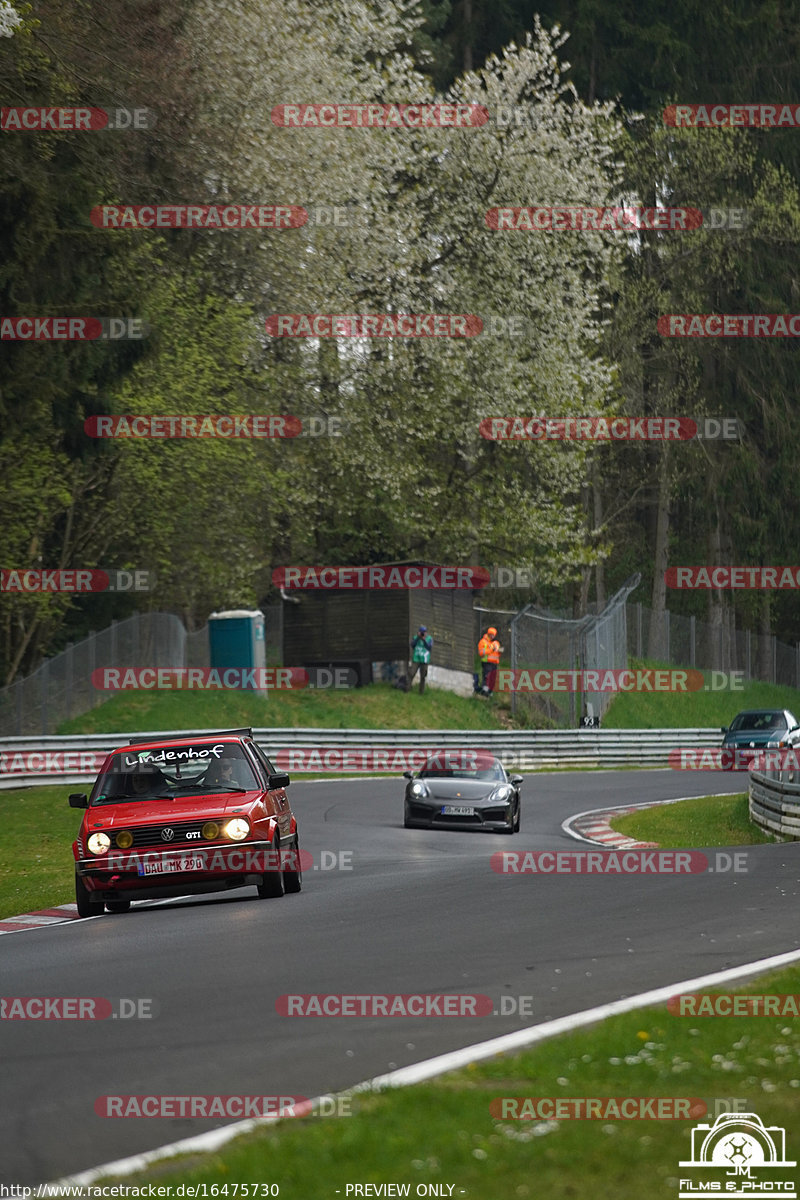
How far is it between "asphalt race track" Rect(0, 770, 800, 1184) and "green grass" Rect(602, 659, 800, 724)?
3214 centimetres

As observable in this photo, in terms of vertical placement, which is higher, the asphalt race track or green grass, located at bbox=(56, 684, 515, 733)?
the asphalt race track

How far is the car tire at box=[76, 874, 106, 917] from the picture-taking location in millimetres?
14844

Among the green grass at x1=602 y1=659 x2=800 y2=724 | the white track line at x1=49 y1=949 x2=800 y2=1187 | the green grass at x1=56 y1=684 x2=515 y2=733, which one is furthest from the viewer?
the green grass at x1=602 y1=659 x2=800 y2=724

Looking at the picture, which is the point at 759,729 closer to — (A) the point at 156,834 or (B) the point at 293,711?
(B) the point at 293,711

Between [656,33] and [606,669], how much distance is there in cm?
2503

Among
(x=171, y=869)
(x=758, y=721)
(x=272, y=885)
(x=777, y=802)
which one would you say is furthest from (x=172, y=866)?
(x=758, y=721)

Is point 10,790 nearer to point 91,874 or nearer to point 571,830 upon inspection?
point 571,830

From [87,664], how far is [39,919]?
2047cm

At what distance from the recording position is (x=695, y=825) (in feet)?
86.1

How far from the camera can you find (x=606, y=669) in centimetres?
4831

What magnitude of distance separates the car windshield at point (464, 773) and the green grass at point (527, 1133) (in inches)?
697

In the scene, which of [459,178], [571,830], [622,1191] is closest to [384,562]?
[459,178]

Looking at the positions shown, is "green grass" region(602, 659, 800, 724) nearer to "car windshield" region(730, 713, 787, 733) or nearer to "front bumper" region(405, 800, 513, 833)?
"car windshield" region(730, 713, 787, 733)

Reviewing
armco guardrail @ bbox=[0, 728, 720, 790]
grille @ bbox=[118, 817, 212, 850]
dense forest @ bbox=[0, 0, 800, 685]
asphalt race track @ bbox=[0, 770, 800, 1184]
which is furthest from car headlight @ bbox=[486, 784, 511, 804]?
grille @ bbox=[118, 817, 212, 850]
